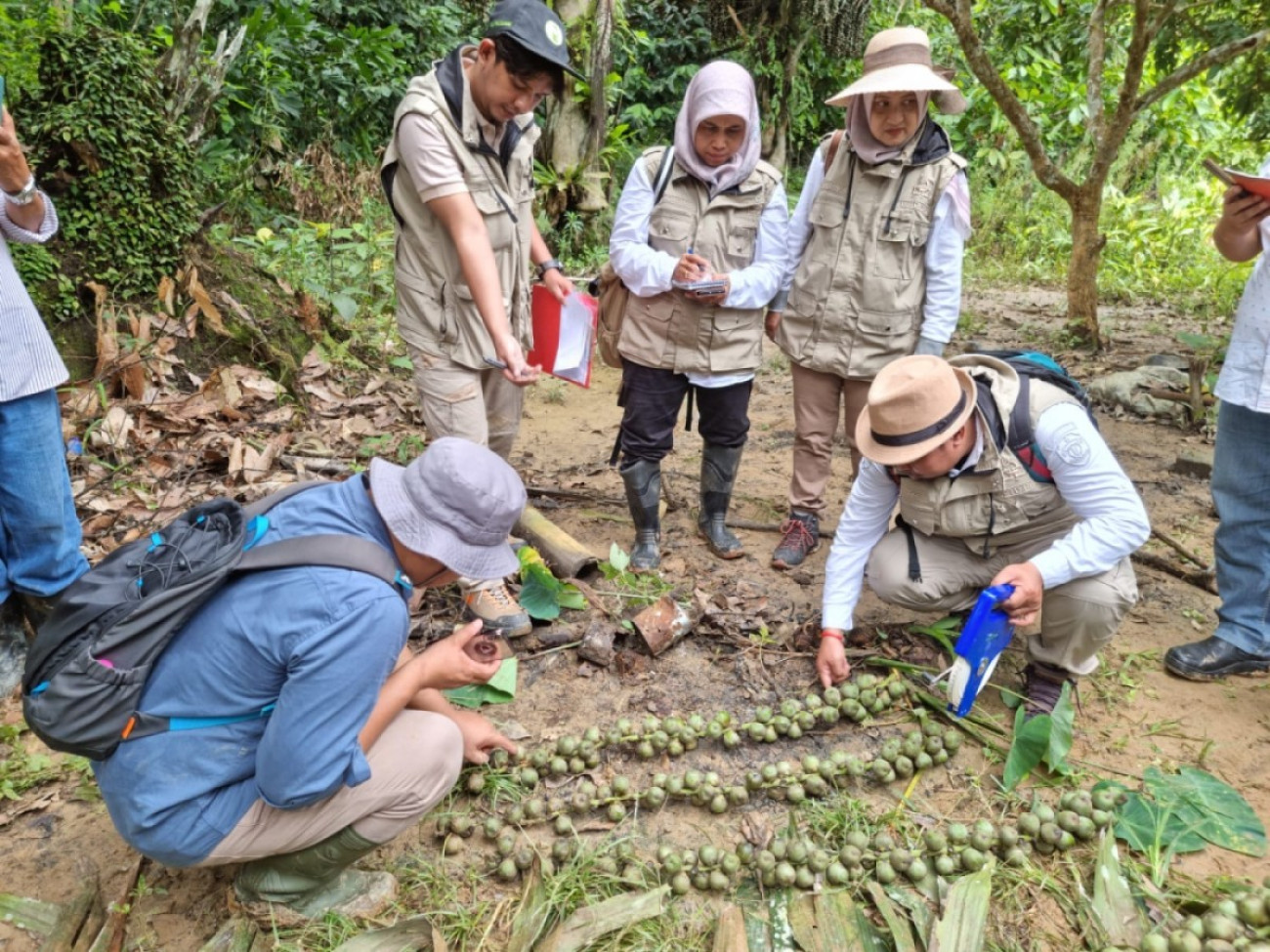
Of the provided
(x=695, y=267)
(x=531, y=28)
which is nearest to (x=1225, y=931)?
(x=695, y=267)

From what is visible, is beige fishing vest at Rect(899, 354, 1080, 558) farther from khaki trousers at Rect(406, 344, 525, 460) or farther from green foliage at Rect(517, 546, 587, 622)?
khaki trousers at Rect(406, 344, 525, 460)

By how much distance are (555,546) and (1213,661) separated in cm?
266

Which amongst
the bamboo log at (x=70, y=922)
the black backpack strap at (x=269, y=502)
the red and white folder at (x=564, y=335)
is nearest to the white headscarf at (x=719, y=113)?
the red and white folder at (x=564, y=335)

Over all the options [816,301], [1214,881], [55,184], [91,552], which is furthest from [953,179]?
[55,184]

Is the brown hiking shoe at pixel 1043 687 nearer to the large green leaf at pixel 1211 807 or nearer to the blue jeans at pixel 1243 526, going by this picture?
the large green leaf at pixel 1211 807

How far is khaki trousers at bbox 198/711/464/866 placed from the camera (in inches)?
80.7

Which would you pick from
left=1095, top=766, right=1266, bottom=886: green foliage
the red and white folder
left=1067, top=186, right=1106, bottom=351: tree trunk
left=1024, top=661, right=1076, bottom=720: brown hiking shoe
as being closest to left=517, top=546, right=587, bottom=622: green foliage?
the red and white folder

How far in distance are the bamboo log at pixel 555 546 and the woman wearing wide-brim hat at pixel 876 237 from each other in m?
1.25

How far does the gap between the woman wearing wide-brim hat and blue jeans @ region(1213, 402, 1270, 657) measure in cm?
111

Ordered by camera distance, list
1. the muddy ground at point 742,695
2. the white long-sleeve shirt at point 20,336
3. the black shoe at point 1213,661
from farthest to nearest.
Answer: the black shoe at point 1213,661
the white long-sleeve shirt at point 20,336
the muddy ground at point 742,695

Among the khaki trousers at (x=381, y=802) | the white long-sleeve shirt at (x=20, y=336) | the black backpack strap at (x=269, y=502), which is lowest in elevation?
the khaki trousers at (x=381, y=802)

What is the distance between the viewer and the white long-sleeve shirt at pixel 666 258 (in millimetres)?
3570

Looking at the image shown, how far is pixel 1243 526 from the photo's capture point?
10.3ft

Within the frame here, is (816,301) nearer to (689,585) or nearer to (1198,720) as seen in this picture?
(689,585)
